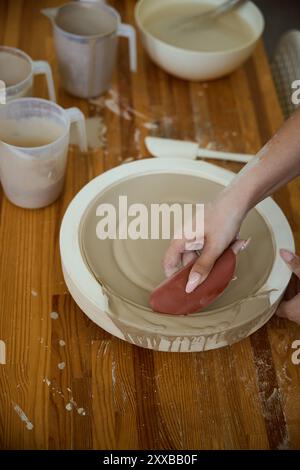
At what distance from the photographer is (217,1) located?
4.76 feet

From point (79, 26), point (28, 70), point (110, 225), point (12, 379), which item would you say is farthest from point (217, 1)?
point (12, 379)

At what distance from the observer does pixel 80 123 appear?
46.0 inches

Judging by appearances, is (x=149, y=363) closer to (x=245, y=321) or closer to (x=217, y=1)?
(x=245, y=321)

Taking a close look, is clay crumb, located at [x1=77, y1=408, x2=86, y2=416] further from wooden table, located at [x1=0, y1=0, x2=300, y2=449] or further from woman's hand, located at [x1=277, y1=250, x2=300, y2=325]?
woman's hand, located at [x1=277, y1=250, x2=300, y2=325]

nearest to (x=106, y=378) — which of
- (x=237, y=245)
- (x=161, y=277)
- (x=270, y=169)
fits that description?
(x=161, y=277)

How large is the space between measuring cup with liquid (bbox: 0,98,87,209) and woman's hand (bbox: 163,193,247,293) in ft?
0.98

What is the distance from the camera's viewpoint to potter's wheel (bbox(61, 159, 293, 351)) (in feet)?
2.99

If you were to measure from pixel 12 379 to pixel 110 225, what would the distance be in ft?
1.06

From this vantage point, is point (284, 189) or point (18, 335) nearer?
point (18, 335)

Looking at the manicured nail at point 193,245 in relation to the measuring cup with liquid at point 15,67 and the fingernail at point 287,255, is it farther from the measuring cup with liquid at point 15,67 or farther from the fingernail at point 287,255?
the measuring cup with liquid at point 15,67

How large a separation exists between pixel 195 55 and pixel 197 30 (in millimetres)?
142

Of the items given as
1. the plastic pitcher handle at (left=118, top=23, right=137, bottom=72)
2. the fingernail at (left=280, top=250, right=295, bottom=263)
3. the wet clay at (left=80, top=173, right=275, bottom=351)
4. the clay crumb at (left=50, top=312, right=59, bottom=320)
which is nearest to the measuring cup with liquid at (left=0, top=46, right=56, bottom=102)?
the plastic pitcher handle at (left=118, top=23, right=137, bottom=72)

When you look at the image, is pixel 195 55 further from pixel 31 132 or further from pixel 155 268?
pixel 155 268

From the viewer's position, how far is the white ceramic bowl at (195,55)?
50.8 inches
